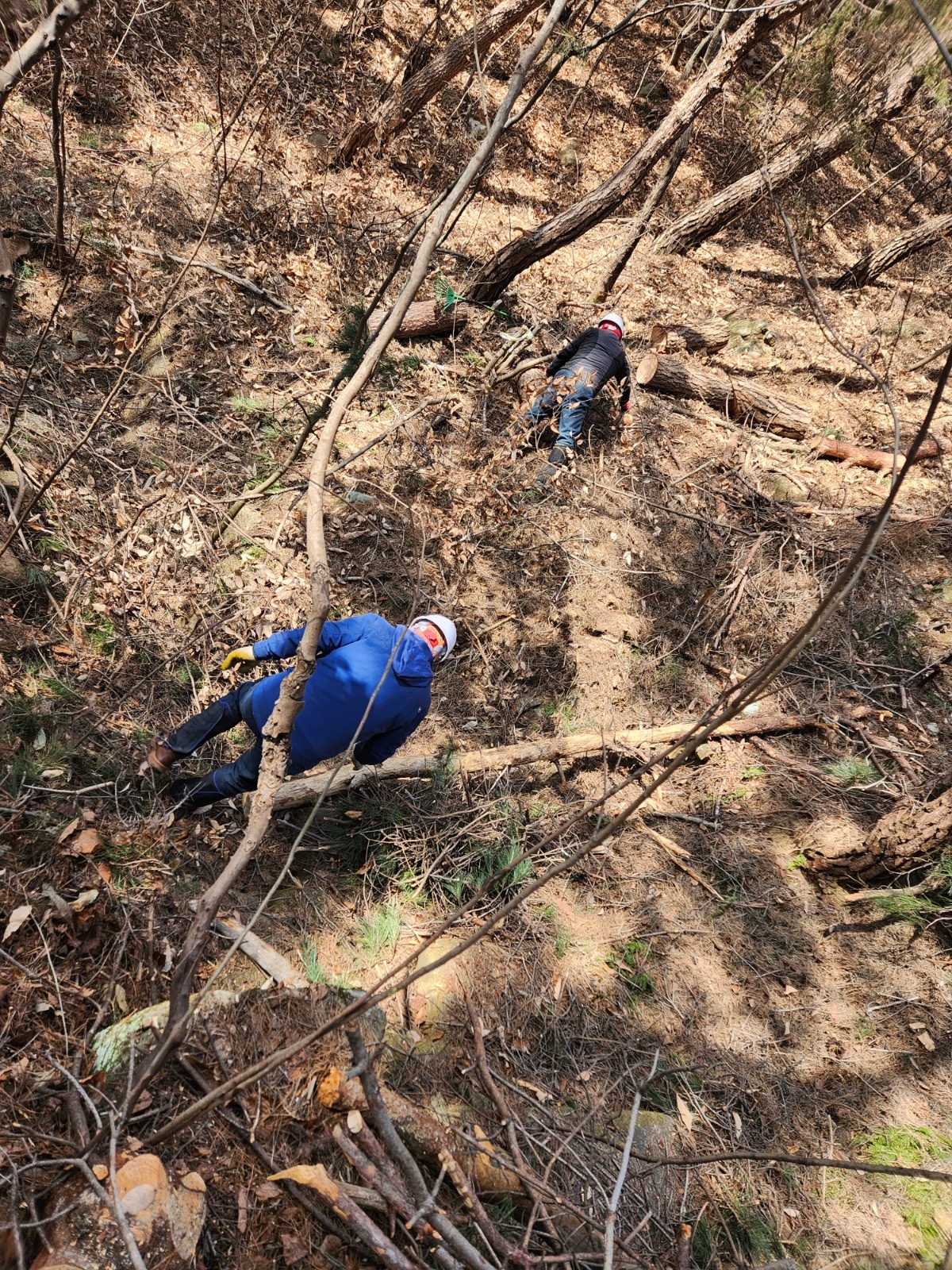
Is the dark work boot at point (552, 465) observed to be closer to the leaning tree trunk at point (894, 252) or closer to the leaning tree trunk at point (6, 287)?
the leaning tree trunk at point (6, 287)

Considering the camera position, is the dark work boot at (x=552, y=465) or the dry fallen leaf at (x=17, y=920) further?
the dark work boot at (x=552, y=465)

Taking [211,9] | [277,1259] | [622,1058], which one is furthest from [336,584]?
[211,9]

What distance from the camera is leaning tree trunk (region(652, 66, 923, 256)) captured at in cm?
942

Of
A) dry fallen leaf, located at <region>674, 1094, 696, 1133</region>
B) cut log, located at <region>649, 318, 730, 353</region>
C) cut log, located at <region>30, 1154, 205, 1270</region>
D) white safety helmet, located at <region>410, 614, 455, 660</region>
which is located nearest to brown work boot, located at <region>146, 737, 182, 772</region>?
white safety helmet, located at <region>410, 614, 455, 660</region>

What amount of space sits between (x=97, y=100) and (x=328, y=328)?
9.80 feet

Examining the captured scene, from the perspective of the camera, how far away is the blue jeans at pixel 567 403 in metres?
6.71

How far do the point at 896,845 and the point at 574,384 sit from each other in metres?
4.41

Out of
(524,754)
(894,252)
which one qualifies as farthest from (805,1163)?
(894,252)

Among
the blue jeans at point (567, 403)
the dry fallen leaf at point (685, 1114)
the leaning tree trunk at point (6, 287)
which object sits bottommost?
the dry fallen leaf at point (685, 1114)

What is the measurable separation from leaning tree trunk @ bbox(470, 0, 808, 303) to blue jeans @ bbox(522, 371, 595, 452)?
4.99 ft

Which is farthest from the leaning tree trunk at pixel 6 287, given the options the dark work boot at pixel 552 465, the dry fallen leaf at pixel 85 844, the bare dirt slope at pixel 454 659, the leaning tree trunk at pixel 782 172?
the leaning tree trunk at pixel 782 172

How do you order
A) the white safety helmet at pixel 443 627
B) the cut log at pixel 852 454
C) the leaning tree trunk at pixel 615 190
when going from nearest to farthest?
1. the white safety helmet at pixel 443 627
2. the leaning tree trunk at pixel 615 190
3. the cut log at pixel 852 454

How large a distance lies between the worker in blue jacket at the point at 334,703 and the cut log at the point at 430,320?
4.26 metres

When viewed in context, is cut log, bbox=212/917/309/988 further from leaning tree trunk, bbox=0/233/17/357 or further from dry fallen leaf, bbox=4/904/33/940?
leaning tree trunk, bbox=0/233/17/357
